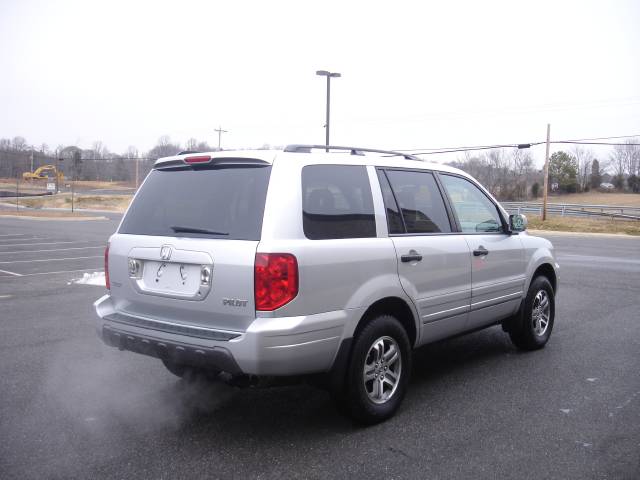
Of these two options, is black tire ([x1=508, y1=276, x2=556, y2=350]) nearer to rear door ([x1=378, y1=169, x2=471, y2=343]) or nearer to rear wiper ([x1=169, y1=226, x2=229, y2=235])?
rear door ([x1=378, y1=169, x2=471, y2=343])

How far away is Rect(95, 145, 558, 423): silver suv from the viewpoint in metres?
3.53

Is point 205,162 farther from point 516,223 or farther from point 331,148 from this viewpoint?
point 516,223

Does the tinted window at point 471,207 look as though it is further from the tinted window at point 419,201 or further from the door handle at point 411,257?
the door handle at point 411,257

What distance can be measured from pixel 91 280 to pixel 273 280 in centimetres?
855

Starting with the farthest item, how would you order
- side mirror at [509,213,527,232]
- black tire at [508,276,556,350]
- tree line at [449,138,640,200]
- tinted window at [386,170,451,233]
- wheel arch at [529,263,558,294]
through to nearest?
tree line at [449,138,640,200] < wheel arch at [529,263,558,294] < black tire at [508,276,556,350] < side mirror at [509,213,527,232] < tinted window at [386,170,451,233]

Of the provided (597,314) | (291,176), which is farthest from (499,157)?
(291,176)

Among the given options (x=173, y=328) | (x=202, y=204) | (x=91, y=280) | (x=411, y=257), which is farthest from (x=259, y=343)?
(x=91, y=280)

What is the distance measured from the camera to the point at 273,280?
3479 mm

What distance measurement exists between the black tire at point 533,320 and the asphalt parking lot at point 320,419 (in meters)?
0.16

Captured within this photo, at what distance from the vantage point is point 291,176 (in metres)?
3.78

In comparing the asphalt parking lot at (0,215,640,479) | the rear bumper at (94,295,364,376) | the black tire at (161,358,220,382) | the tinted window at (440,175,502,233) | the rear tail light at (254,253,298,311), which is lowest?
the asphalt parking lot at (0,215,640,479)

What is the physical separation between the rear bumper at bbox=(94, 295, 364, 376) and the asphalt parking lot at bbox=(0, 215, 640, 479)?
0.56 meters

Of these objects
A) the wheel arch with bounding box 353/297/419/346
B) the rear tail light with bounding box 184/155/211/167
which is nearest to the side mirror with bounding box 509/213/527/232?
the wheel arch with bounding box 353/297/419/346

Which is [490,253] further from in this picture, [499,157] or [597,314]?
[499,157]
